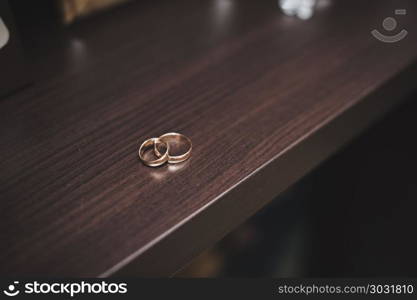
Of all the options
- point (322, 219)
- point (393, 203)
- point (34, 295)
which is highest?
point (34, 295)

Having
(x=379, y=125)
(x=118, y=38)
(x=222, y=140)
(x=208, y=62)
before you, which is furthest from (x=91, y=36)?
(x=379, y=125)

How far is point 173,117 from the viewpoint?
488mm

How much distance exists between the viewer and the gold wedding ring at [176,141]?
0.44m

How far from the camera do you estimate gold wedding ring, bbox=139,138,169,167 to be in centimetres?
43

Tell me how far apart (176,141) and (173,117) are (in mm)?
38

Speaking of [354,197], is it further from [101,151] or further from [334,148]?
[101,151]

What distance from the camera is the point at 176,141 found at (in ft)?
1.52

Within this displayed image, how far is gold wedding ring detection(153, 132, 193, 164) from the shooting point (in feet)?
1.43

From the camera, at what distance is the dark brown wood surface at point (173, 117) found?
0.38 meters

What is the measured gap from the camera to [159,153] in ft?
1.44

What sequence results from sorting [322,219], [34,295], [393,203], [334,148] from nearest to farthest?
[34,295] < [334,148] < [393,203] < [322,219]

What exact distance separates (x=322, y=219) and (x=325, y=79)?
47 cm

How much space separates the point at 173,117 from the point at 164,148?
0.05 meters

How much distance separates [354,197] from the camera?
2.75 feet
